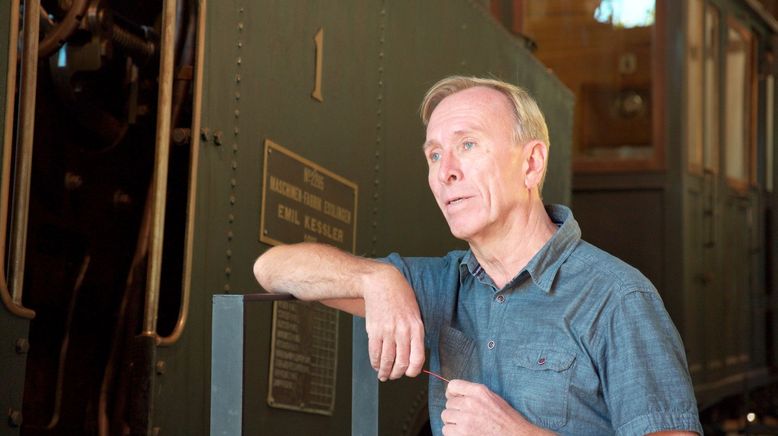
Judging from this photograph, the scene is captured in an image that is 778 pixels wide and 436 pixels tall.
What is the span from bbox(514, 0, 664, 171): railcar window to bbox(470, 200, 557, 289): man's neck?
6.89 meters

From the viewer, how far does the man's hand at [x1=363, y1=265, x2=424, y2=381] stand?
6.11ft

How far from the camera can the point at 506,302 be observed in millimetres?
2107

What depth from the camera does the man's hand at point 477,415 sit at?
1.85m

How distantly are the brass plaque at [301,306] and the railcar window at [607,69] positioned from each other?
5.66 m

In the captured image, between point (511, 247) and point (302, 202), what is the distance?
1.34 metres

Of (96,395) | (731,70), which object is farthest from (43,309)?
(731,70)

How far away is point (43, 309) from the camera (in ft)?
11.3

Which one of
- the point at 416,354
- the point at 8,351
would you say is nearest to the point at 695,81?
the point at 8,351

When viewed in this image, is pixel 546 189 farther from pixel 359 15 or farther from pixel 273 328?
pixel 273 328

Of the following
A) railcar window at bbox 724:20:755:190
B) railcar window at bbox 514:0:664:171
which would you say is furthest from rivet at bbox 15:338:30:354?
railcar window at bbox 724:20:755:190

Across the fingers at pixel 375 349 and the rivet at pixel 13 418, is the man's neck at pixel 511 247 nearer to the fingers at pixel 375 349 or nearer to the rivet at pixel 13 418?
the fingers at pixel 375 349

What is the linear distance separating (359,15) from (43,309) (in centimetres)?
134

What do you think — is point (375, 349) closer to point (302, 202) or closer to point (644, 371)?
point (644, 371)

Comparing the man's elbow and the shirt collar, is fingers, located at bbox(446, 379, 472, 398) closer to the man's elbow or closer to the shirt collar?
the shirt collar
